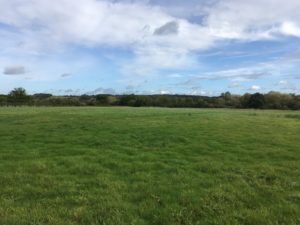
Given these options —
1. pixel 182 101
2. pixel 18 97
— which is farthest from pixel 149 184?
pixel 18 97

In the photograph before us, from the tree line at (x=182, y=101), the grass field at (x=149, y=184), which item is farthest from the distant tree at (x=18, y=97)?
the grass field at (x=149, y=184)

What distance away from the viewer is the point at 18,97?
136m

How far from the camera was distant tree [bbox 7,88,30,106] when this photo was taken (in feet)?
432

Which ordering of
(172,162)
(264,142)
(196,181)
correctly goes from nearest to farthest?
(196,181) → (172,162) → (264,142)

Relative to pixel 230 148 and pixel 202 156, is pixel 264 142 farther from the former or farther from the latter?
pixel 202 156

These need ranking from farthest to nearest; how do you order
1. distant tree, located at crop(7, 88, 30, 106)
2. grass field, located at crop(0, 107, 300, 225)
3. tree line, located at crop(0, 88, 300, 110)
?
1. distant tree, located at crop(7, 88, 30, 106)
2. tree line, located at crop(0, 88, 300, 110)
3. grass field, located at crop(0, 107, 300, 225)

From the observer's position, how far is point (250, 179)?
38.3 ft

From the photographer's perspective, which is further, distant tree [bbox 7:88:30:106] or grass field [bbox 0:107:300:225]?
distant tree [bbox 7:88:30:106]

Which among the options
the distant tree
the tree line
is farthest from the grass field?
the distant tree

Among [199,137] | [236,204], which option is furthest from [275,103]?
[236,204]

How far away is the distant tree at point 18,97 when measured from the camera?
432ft

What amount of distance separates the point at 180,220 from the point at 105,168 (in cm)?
584

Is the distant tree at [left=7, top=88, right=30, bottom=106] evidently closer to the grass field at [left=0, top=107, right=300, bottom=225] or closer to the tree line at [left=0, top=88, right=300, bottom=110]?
the tree line at [left=0, top=88, right=300, bottom=110]

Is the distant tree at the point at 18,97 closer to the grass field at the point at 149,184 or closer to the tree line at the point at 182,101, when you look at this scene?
the tree line at the point at 182,101
